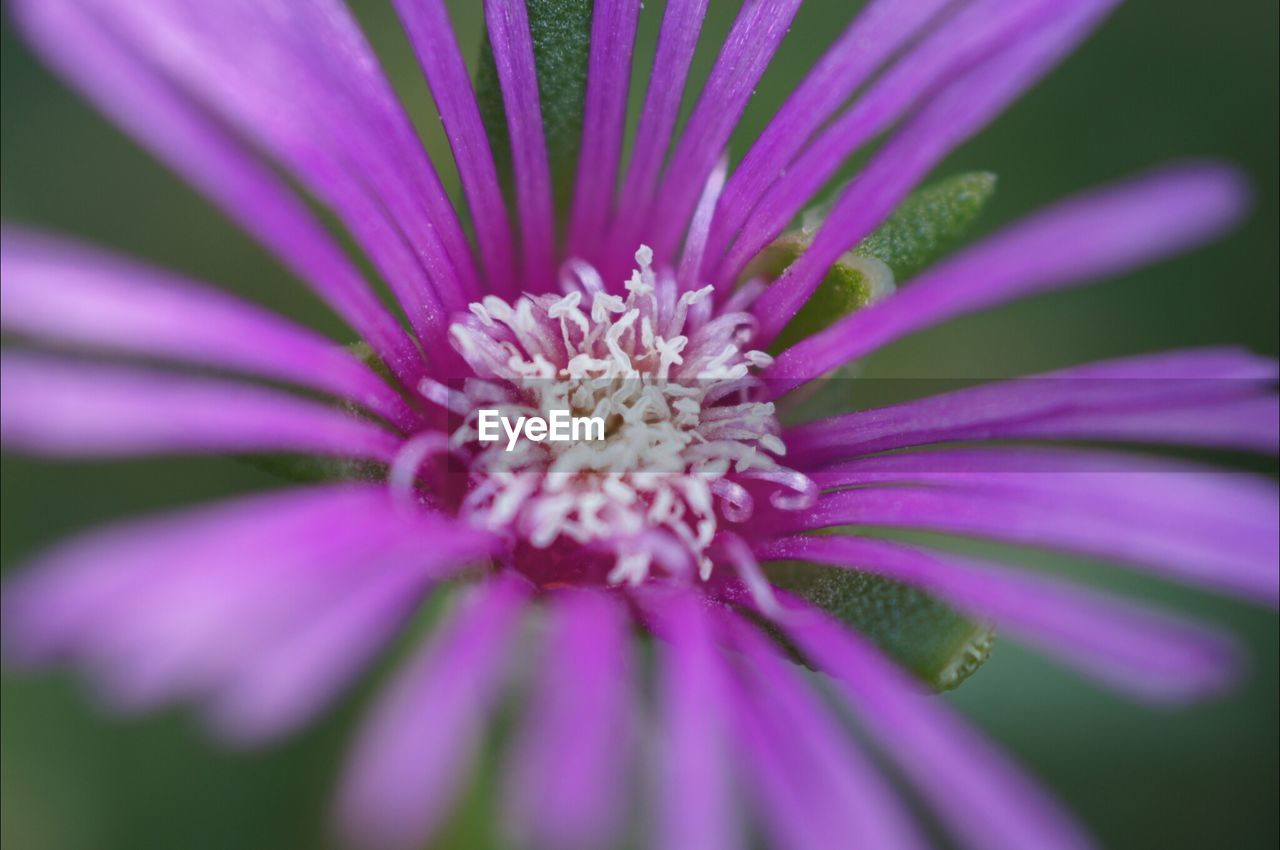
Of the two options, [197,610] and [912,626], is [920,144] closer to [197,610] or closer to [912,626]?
[912,626]

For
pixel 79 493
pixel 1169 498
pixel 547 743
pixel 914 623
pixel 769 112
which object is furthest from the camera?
pixel 769 112

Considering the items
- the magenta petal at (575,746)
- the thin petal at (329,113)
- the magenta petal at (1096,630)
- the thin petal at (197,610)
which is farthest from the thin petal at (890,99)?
the thin petal at (197,610)

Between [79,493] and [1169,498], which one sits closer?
[1169,498]

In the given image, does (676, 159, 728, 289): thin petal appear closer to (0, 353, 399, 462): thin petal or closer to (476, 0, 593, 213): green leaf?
(476, 0, 593, 213): green leaf

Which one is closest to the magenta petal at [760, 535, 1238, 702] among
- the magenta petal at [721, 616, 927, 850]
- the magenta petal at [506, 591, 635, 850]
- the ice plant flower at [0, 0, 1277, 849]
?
the ice plant flower at [0, 0, 1277, 849]

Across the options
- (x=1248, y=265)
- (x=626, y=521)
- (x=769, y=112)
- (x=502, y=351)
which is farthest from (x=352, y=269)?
(x=1248, y=265)

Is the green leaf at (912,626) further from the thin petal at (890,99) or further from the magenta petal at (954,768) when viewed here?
the thin petal at (890,99)

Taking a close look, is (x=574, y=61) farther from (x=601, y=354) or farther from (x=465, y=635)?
(x=465, y=635)
